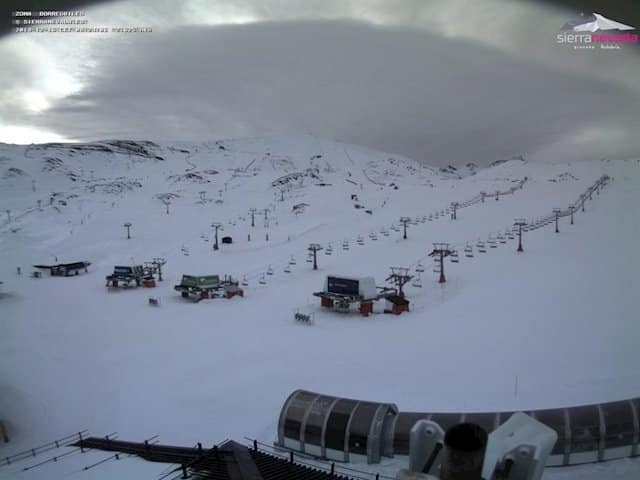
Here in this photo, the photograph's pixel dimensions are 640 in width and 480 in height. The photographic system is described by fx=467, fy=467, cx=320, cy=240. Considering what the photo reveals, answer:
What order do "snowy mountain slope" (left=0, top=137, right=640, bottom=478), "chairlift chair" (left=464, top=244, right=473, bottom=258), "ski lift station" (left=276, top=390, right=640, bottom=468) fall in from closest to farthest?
"ski lift station" (left=276, top=390, right=640, bottom=468), "snowy mountain slope" (left=0, top=137, right=640, bottom=478), "chairlift chair" (left=464, top=244, right=473, bottom=258)

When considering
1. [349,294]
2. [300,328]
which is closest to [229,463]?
[300,328]

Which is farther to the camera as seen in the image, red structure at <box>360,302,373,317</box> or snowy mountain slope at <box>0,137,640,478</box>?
red structure at <box>360,302,373,317</box>

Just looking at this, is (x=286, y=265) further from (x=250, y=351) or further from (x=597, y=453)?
(x=597, y=453)

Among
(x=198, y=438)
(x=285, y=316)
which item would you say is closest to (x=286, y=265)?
(x=285, y=316)

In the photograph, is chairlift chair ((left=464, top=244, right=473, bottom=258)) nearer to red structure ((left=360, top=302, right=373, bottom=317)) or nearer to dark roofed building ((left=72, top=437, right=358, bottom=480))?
red structure ((left=360, top=302, right=373, bottom=317))

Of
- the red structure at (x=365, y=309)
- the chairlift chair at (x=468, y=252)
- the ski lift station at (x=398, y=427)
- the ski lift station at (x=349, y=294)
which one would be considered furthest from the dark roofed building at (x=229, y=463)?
the chairlift chair at (x=468, y=252)

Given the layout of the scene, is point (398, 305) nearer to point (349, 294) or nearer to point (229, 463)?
point (349, 294)

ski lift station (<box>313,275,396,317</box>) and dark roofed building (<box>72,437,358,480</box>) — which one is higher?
ski lift station (<box>313,275,396,317</box>)

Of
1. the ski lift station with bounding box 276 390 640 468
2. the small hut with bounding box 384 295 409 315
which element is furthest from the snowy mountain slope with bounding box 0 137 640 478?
the ski lift station with bounding box 276 390 640 468

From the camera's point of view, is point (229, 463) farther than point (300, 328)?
No
